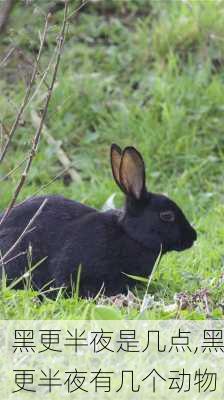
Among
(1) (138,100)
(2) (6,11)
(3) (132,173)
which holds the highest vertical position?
(2) (6,11)

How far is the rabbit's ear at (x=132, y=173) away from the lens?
17.2ft

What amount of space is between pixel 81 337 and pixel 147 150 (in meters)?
3.92

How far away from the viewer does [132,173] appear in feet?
17.4

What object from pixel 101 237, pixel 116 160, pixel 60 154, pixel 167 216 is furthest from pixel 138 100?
pixel 101 237

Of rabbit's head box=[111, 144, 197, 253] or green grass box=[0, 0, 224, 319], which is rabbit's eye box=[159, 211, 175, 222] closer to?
rabbit's head box=[111, 144, 197, 253]

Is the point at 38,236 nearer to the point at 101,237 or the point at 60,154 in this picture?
the point at 101,237

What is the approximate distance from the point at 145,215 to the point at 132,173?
0.24m

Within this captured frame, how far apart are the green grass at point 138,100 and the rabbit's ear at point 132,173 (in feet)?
4.14

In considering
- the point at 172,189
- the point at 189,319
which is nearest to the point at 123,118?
the point at 172,189

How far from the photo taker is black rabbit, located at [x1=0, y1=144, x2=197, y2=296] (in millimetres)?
5152

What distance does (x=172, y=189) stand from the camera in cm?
755

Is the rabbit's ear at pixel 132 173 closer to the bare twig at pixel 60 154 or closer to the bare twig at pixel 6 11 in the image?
the bare twig at pixel 6 11

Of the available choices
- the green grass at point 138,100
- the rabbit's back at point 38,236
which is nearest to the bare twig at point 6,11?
the rabbit's back at point 38,236

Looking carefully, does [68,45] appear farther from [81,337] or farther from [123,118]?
[81,337]
